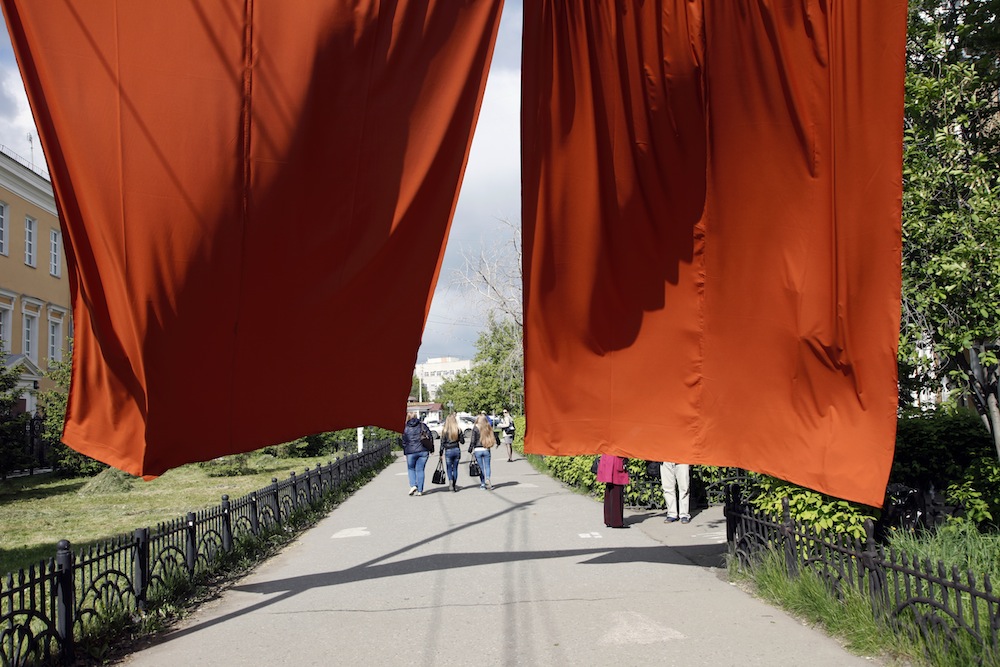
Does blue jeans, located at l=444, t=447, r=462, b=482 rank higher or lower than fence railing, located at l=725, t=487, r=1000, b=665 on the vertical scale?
lower

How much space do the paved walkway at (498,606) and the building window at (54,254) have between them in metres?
31.6

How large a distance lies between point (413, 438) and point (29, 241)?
2747 centimetres

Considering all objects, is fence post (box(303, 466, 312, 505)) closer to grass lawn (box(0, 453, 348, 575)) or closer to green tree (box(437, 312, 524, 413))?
grass lawn (box(0, 453, 348, 575))

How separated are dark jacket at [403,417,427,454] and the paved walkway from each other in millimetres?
3999

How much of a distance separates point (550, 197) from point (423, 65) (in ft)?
3.68

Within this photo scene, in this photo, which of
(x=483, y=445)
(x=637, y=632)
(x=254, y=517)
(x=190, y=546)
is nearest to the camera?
(x=637, y=632)

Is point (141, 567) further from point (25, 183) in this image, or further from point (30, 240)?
point (30, 240)

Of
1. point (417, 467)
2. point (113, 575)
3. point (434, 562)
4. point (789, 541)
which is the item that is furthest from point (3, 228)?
point (789, 541)

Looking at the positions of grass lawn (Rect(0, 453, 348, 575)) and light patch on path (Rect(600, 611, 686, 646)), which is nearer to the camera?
light patch on path (Rect(600, 611, 686, 646))

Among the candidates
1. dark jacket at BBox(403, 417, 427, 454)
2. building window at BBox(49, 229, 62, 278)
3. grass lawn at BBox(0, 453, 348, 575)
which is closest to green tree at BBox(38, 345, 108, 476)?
grass lawn at BBox(0, 453, 348, 575)

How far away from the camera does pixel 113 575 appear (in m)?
8.24

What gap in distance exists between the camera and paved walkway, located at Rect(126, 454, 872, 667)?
5.88 m

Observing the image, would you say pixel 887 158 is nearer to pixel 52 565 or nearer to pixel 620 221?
pixel 620 221

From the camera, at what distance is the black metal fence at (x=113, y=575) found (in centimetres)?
536
